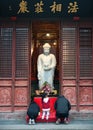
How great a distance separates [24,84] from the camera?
49.7ft

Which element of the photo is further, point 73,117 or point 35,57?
point 35,57

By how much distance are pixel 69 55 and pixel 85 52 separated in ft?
2.13

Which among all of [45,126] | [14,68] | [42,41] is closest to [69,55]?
[42,41]

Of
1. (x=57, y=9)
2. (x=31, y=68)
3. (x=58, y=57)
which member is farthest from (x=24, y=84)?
(x=57, y=9)

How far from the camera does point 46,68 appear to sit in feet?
50.8

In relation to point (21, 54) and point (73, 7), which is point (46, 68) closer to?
point (21, 54)

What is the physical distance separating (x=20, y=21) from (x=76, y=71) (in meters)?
2.97

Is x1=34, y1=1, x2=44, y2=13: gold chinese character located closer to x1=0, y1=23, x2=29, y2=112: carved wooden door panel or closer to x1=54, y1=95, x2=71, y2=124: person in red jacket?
x1=0, y1=23, x2=29, y2=112: carved wooden door panel

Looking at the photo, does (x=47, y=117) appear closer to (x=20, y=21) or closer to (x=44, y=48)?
(x=44, y=48)

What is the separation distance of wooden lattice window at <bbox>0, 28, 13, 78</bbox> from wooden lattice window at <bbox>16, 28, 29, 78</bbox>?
A: 0.90 feet

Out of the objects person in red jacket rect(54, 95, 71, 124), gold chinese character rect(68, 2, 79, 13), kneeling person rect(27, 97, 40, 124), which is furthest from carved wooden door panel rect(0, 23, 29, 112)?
gold chinese character rect(68, 2, 79, 13)

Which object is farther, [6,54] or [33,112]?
[6,54]

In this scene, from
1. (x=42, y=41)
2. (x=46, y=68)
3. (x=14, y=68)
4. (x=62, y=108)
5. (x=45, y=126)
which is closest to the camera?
(x=45, y=126)

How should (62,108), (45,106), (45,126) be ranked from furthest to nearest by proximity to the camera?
(45,106), (62,108), (45,126)
